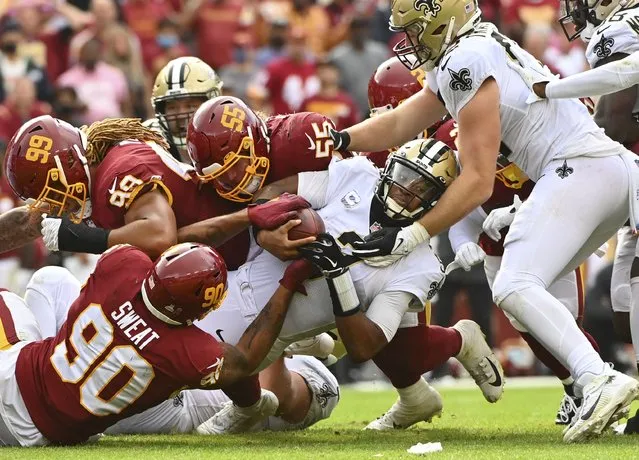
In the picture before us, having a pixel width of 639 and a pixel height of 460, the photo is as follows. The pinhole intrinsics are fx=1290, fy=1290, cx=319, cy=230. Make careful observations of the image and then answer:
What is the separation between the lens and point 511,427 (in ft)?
21.4

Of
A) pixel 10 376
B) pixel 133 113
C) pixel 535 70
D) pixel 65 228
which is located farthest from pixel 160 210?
pixel 133 113

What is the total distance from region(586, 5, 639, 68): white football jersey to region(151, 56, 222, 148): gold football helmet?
256cm

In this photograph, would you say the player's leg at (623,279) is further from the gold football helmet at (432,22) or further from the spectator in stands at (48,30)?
the spectator in stands at (48,30)

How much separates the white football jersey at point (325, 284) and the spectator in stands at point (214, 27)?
822 cm

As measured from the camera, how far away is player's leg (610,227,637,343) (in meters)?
6.36

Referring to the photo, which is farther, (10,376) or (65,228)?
(65,228)

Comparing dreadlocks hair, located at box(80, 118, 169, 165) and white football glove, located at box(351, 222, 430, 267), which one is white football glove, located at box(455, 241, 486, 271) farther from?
dreadlocks hair, located at box(80, 118, 169, 165)

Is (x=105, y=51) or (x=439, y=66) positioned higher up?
(x=439, y=66)

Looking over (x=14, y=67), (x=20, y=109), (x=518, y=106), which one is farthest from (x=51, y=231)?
(x=14, y=67)

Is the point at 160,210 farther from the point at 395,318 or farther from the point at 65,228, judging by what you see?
the point at 395,318

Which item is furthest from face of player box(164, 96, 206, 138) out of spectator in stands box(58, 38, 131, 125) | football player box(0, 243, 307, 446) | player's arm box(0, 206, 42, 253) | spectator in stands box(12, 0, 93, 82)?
spectator in stands box(12, 0, 93, 82)

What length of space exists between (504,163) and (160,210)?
1854 millimetres

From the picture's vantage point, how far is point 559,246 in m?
5.52

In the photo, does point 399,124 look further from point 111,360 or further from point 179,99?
point 111,360
